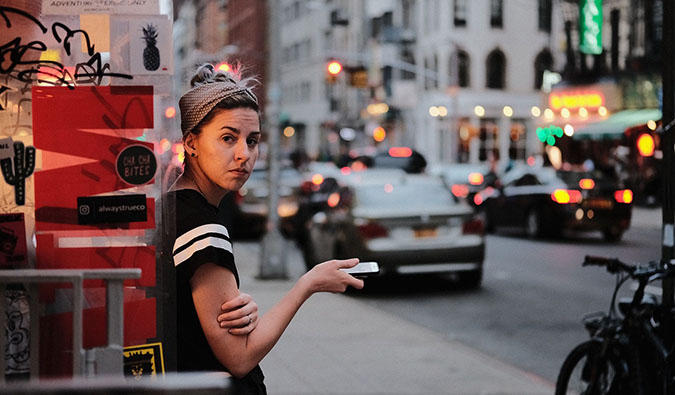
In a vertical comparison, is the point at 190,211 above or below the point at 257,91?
below

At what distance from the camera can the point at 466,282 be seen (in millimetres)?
13680

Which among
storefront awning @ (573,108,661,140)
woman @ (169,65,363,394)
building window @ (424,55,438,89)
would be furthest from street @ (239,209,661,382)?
building window @ (424,55,438,89)

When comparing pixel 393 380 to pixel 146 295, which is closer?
pixel 146 295

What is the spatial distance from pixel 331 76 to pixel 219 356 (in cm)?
2796

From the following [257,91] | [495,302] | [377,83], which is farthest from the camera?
[377,83]

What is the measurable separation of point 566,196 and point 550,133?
69.6 feet

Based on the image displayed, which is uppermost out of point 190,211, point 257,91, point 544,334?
point 257,91

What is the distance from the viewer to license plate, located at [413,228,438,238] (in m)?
13.0

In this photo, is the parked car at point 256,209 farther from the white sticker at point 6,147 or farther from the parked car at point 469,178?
the white sticker at point 6,147

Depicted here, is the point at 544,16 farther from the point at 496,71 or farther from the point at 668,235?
the point at 668,235

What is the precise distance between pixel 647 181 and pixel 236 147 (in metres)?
30.7

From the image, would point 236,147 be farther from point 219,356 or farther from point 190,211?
point 219,356

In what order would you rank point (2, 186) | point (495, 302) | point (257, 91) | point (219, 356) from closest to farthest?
point (2, 186), point (219, 356), point (257, 91), point (495, 302)

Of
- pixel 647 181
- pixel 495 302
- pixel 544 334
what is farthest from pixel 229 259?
pixel 647 181
